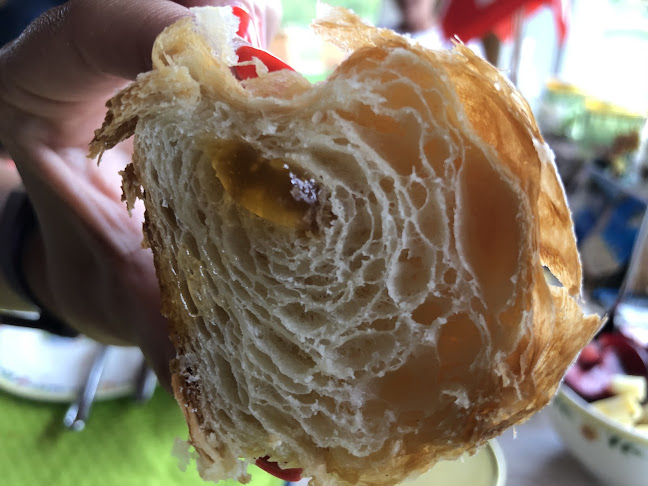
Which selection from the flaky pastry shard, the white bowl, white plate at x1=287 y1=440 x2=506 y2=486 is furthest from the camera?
the white bowl

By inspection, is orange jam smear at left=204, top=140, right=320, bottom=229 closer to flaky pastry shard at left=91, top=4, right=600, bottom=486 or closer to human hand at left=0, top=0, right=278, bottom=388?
flaky pastry shard at left=91, top=4, right=600, bottom=486

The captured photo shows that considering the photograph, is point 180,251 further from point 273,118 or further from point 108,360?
point 108,360

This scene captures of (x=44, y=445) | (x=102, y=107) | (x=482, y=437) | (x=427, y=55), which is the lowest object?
(x=44, y=445)

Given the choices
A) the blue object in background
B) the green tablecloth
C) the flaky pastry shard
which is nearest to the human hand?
the flaky pastry shard

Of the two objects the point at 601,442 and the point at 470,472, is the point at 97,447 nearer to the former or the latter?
the point at 470,472

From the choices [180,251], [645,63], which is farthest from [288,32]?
[180,251]

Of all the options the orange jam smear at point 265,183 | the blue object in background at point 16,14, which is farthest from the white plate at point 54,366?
the orange jam smear at point 265,183
